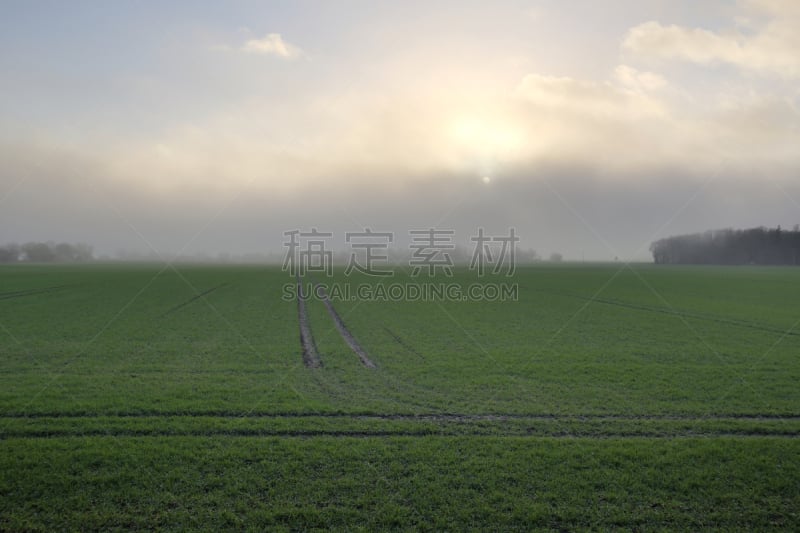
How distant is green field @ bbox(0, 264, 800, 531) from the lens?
7.04 m

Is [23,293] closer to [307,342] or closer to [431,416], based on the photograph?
[307,342]

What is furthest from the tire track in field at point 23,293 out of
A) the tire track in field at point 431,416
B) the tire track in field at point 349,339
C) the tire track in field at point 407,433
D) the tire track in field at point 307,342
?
the tire track in field at point 407,433

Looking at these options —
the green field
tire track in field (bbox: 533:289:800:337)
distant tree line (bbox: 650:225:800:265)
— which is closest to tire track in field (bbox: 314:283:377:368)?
the green field

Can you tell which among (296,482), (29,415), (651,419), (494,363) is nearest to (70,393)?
(29,415)

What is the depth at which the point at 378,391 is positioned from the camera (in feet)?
42.8

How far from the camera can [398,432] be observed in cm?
991

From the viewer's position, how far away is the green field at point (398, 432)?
704 cm

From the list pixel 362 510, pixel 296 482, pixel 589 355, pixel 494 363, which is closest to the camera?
pixel 362 510

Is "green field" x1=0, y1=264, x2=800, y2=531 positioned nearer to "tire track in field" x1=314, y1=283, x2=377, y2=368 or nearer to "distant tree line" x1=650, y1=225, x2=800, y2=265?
"tire track in field" x1=314, y1=283, x2=377, y2=368

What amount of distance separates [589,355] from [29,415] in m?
19.1

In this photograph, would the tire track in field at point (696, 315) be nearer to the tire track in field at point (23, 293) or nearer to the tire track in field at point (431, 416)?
the tire track in field at point (431, 416)

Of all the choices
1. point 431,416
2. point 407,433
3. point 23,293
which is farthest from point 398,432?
point 23,293

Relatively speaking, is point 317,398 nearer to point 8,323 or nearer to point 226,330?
point 226,330

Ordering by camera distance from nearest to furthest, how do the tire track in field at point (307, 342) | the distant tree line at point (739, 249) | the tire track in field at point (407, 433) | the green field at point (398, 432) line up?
1. the green field at point (398, 432)
2. the tire track in field at point (407, 433)
3. the tire track in field at point (307, 342)
4. the distant tree line at point (739, 249)
